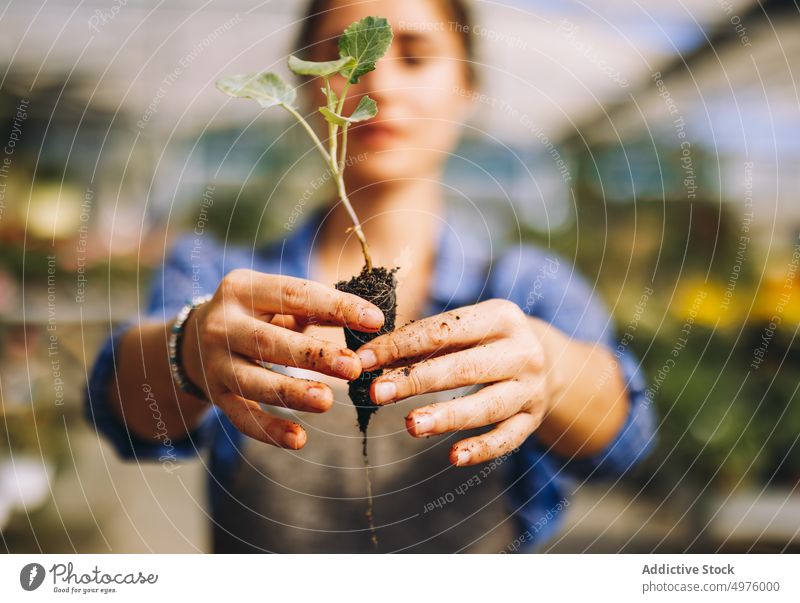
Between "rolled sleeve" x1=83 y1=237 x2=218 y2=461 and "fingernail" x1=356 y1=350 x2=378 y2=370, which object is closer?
"fingernail" x1=356 y1=350 x2=378 y2=370

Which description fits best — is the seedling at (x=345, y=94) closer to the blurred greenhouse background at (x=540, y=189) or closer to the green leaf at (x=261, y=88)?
the green leaf at (x=261, y=88)

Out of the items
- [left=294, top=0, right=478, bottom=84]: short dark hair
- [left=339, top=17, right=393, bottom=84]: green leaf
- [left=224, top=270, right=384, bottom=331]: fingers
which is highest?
[left=294, top=0, right=478, bottom=84]: short dark hair

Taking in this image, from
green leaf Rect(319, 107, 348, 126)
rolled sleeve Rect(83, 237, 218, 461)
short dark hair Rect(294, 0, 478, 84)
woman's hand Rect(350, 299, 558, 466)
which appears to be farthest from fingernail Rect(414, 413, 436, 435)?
short dark hair Rect(294, 0, 478, 84)

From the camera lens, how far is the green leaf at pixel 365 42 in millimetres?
464

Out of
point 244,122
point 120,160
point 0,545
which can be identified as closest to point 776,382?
point 244,122

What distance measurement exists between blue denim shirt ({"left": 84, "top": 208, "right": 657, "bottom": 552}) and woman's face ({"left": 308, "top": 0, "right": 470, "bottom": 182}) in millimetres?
118

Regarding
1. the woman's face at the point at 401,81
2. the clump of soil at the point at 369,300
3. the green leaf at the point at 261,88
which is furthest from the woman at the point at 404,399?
the green leaf at the point at 261,88

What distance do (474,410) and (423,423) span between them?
5 centimetres

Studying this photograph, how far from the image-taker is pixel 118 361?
73 cm
